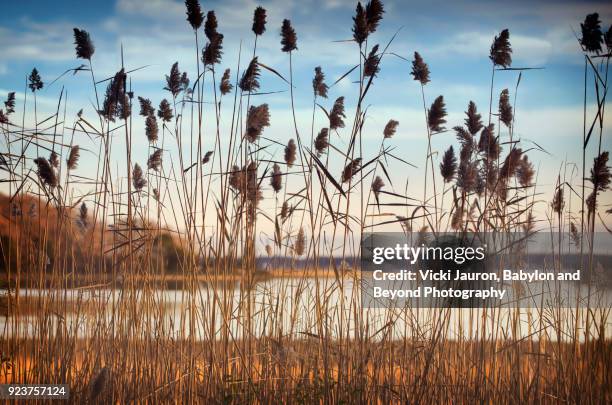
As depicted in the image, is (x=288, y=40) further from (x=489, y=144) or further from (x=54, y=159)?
(x=54, y=159)

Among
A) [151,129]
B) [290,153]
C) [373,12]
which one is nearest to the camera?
[373,12]

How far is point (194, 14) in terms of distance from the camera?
2895 mm


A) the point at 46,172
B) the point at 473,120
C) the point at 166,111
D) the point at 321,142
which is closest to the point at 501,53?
the point at 473,120

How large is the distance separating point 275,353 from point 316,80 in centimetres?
147

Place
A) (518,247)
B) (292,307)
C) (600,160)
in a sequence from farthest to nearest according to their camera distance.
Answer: (518,247), (292,307), (600,160)

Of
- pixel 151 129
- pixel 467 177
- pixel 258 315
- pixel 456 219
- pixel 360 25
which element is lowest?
pixel 258 315

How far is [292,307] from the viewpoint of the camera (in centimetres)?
338

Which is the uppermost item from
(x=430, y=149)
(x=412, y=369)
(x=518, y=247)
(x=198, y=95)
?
(x=198, y=95)

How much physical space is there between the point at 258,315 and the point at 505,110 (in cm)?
186

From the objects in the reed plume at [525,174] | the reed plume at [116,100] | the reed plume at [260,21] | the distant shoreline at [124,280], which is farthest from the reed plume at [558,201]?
the reed plume at [116,100]

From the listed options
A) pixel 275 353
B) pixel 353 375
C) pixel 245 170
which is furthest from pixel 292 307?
pixel 245 170

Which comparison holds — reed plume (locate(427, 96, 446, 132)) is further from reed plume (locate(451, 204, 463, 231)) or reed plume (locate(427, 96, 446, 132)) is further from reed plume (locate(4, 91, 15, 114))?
reed plume (locate(4, 91, 15, 114))

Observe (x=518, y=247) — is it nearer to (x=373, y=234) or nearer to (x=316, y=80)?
(x=373, y=234)

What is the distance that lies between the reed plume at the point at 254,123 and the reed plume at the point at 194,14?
0.48m
